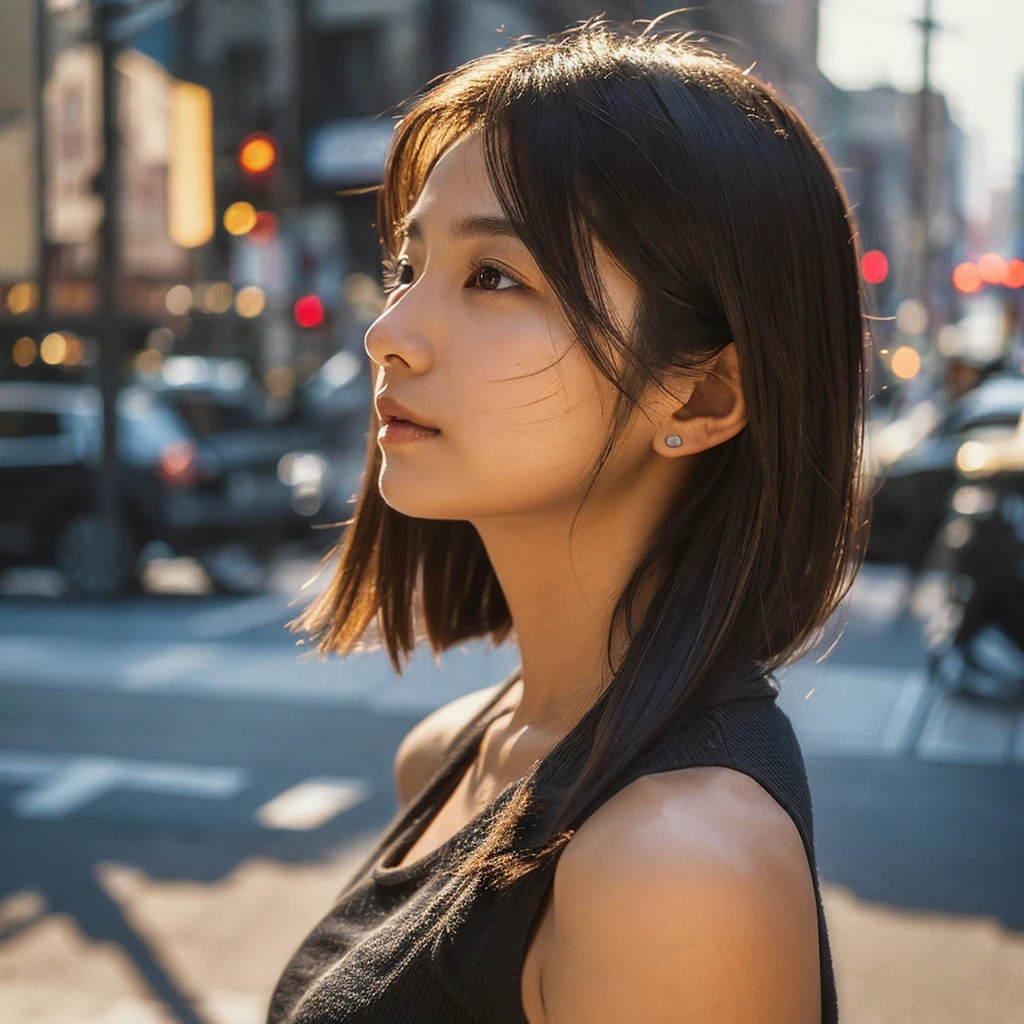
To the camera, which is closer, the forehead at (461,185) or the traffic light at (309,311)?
the forehead at (461,185)

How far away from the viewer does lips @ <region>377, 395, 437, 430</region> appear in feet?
4.77

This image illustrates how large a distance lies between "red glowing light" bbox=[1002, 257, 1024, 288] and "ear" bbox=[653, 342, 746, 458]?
2048cm

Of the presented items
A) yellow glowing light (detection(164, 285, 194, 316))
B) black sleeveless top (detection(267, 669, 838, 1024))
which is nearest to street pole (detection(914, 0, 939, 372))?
yellow glowing light (detection(164, 285, 194, 316))

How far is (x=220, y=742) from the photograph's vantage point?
270 inches

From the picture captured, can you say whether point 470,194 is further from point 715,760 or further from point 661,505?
point 715,760

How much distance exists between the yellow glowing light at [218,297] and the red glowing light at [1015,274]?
548 inches

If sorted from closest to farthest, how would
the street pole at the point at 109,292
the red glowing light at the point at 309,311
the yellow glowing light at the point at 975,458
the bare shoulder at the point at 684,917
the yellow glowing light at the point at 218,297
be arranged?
the bare shoulder at the point at 684,917 → the yellow glowing light at the point at 975,458 → the street pole at the point at 109,292 → the red glowing light at the point at 309,311 → the yellow glowing light at the point at 218,297

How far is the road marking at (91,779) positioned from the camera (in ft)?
19.6

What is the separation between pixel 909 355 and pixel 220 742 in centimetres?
3095

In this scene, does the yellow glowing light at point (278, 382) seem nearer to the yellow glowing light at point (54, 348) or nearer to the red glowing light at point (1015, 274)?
the yellow glowing light at point (54, 348)

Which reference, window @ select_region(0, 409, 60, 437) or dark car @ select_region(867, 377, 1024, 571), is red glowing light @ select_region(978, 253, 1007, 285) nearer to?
dark car @ select_region(867, 377, 1024, 571)

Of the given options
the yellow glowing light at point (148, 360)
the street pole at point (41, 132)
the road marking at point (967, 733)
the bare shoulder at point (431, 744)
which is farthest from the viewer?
the yellow glowing light at point (148, 360)

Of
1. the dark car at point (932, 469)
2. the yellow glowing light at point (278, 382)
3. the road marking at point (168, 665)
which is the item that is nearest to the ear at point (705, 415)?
the road marking at point (168, 665)

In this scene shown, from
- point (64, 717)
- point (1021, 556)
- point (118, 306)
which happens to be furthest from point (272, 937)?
point (118, 306)
